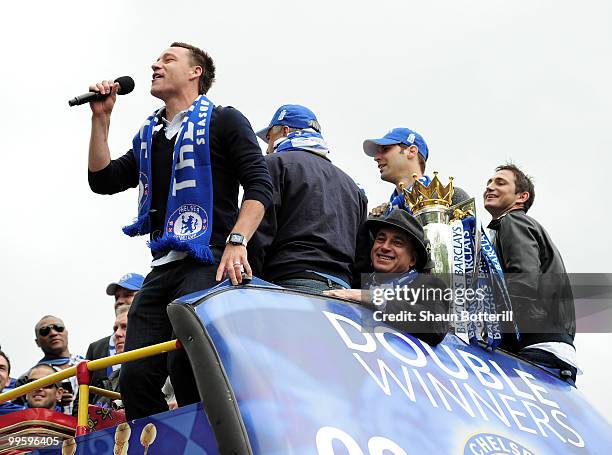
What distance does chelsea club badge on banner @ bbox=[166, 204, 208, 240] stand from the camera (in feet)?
14.3

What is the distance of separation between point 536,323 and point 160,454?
2.59m

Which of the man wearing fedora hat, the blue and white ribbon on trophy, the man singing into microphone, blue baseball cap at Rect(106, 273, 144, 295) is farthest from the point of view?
blue baseball cap at Rect(106, 273, 144, 295)

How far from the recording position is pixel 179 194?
4.44m

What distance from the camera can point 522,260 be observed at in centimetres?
551

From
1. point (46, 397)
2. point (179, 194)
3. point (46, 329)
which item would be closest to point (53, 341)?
point (46, 329)

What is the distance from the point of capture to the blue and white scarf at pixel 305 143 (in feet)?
17.6

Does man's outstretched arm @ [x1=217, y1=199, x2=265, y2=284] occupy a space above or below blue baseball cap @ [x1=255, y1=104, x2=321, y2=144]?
below

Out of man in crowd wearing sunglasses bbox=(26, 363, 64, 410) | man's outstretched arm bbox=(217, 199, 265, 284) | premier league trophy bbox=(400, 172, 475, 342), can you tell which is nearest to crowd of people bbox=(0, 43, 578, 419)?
man's outstretched arm bbox=(217, 199, 265, 284)

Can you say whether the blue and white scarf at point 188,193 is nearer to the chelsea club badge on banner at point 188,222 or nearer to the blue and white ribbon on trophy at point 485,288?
the chelsea club badge on banner at point 188,222

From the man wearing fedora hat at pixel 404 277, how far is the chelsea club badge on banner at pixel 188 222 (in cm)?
66

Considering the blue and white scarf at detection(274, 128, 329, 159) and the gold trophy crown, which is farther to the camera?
the blue and white scarf at detection(274, 128, 329, 159)

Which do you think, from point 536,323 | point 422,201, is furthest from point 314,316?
point 536,323

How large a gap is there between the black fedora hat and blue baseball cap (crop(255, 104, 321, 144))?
0.85m

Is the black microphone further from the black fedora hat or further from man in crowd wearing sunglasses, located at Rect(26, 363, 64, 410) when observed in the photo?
man in crowd wearing sunglasses, located at Rect(26, 363, 64, 410)
